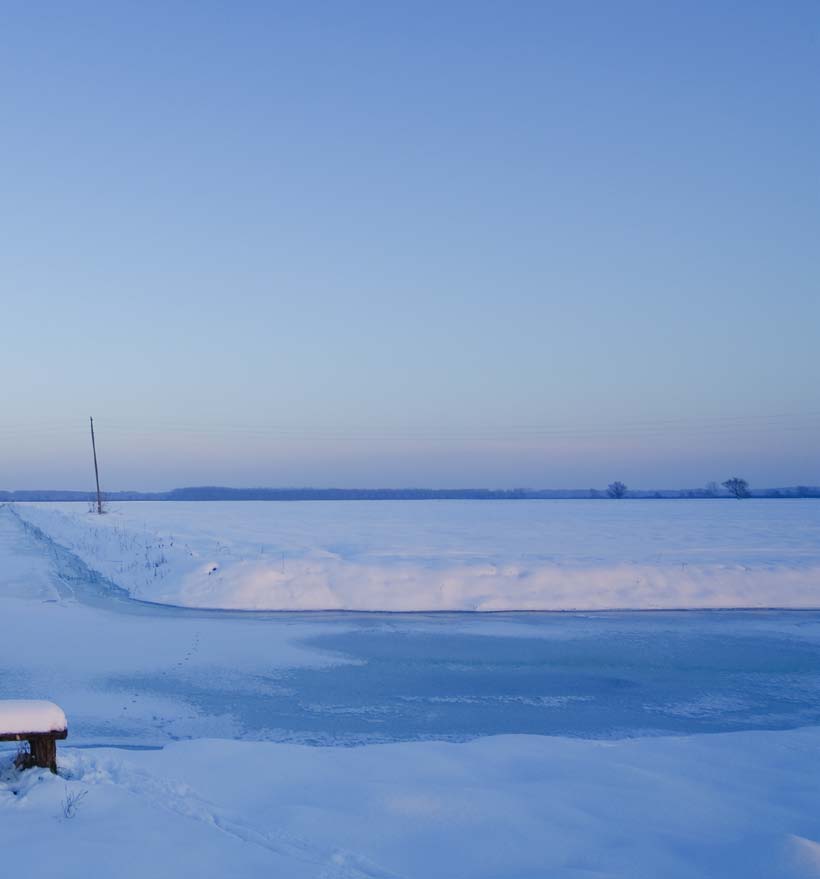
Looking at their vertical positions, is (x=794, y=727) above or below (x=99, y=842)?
below

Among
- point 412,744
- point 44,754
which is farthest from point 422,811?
point 44,754

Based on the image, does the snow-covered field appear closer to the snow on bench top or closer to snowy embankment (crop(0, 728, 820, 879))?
snowy embankment (crop(0, 728, 820, 879))

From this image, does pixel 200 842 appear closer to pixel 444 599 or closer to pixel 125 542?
pixel 444 599

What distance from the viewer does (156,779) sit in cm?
519

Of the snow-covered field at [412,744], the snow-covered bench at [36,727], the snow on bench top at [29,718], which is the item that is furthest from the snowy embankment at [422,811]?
the snow on bench top at [29,718]

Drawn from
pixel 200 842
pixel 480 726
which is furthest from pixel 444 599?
pixel 200 842

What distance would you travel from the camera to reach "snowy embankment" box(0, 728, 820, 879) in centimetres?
410

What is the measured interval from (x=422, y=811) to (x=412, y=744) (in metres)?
1.55

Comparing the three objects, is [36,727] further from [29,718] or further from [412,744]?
[412,744]

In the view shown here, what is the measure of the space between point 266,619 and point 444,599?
376cm

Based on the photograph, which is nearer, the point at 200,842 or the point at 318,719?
the point at 200,842

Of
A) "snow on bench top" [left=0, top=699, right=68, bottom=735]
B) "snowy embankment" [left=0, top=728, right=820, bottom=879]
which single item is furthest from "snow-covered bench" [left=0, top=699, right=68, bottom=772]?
"snowy embankment" [left=0, top=728, right=820, bottom=879]

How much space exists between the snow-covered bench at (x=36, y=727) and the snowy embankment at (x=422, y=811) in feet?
0.43

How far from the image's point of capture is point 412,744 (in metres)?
6.51
